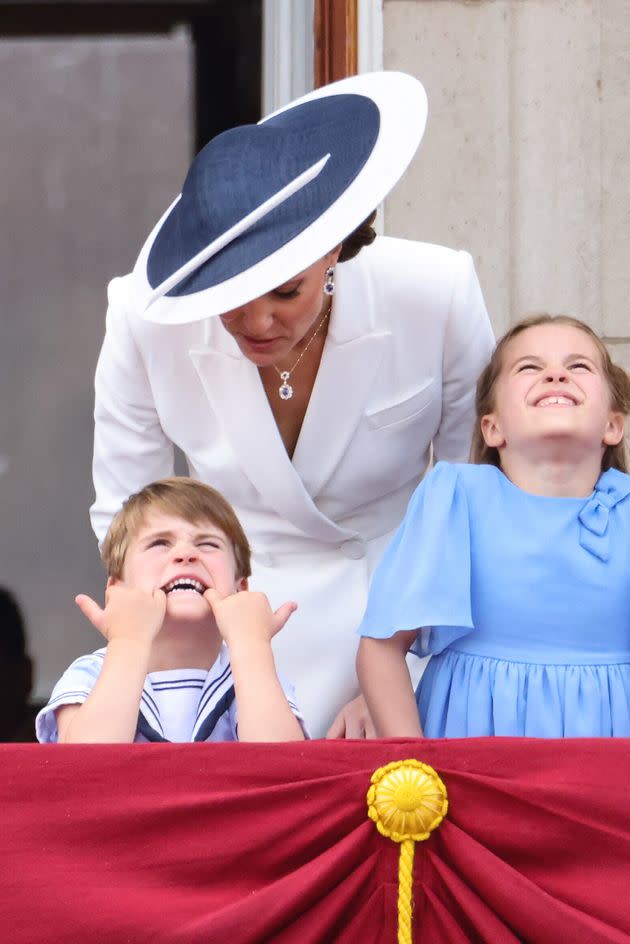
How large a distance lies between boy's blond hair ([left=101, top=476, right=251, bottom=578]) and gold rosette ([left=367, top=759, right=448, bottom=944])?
712mm

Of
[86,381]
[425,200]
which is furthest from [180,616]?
[86,381]

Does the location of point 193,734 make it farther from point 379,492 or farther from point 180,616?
point 379,492

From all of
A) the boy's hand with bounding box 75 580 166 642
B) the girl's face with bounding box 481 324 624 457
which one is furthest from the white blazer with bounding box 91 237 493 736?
the boy's hand with bounding box 75 580 166 642

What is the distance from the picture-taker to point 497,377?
2.64 metres

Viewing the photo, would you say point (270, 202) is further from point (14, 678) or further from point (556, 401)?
point (14, 678)

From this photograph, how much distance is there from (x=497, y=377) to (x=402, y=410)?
0.25 metres

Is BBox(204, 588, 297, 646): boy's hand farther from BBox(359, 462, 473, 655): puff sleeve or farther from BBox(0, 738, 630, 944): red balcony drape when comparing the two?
BBox(0, 738, 630, 944): red balcony drape

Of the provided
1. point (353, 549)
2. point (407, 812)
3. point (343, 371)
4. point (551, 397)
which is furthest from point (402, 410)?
point (407, 812)

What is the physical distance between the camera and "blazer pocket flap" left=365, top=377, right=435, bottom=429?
2836 millimetres

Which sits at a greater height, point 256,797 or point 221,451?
point 221,451

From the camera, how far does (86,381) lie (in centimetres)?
745

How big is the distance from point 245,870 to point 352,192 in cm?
99

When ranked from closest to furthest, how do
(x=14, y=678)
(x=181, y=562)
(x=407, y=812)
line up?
(x=407, y=812) → (x=181, y=562) → (x=14, y=678)

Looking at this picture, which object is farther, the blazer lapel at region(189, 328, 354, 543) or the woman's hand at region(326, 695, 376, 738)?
the blazer lapel at region(189, 328, 354, 543)
